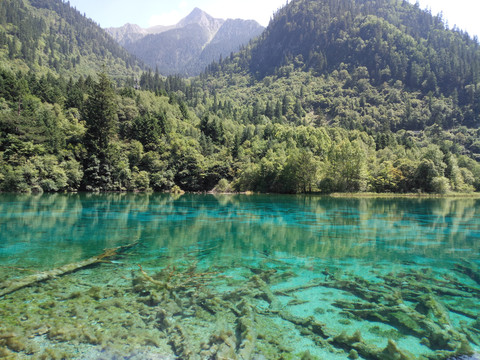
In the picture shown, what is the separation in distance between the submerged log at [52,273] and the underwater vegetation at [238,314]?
70mm

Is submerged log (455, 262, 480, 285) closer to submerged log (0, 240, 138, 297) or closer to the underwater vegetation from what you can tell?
the underwater vegetation

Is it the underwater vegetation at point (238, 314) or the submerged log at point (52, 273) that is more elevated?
the underwater vegetation at point (238, 314)

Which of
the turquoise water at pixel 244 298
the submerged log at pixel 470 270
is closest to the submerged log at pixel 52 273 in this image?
the turquoise water at pixel 244 298

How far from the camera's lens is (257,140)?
9850 cm

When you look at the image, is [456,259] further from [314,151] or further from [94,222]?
[314,151]

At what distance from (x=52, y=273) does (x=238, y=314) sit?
743cm

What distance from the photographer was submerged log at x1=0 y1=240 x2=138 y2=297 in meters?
9.02

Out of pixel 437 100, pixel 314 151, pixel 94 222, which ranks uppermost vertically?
pixel 437 100

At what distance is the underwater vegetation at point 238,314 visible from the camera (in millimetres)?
5941

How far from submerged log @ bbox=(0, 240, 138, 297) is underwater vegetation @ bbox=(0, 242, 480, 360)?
70 mm

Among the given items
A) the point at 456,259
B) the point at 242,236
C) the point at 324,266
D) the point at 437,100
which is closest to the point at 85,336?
the point at 324,266

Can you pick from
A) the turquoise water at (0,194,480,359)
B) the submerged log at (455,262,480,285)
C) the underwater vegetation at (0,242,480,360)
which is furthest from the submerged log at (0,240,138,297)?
the submerged log at (455,262,480,285)

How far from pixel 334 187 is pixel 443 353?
75.0 m

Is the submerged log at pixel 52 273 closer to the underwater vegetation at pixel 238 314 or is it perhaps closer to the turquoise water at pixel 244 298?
the underwater vegetation at pixel 238 314
